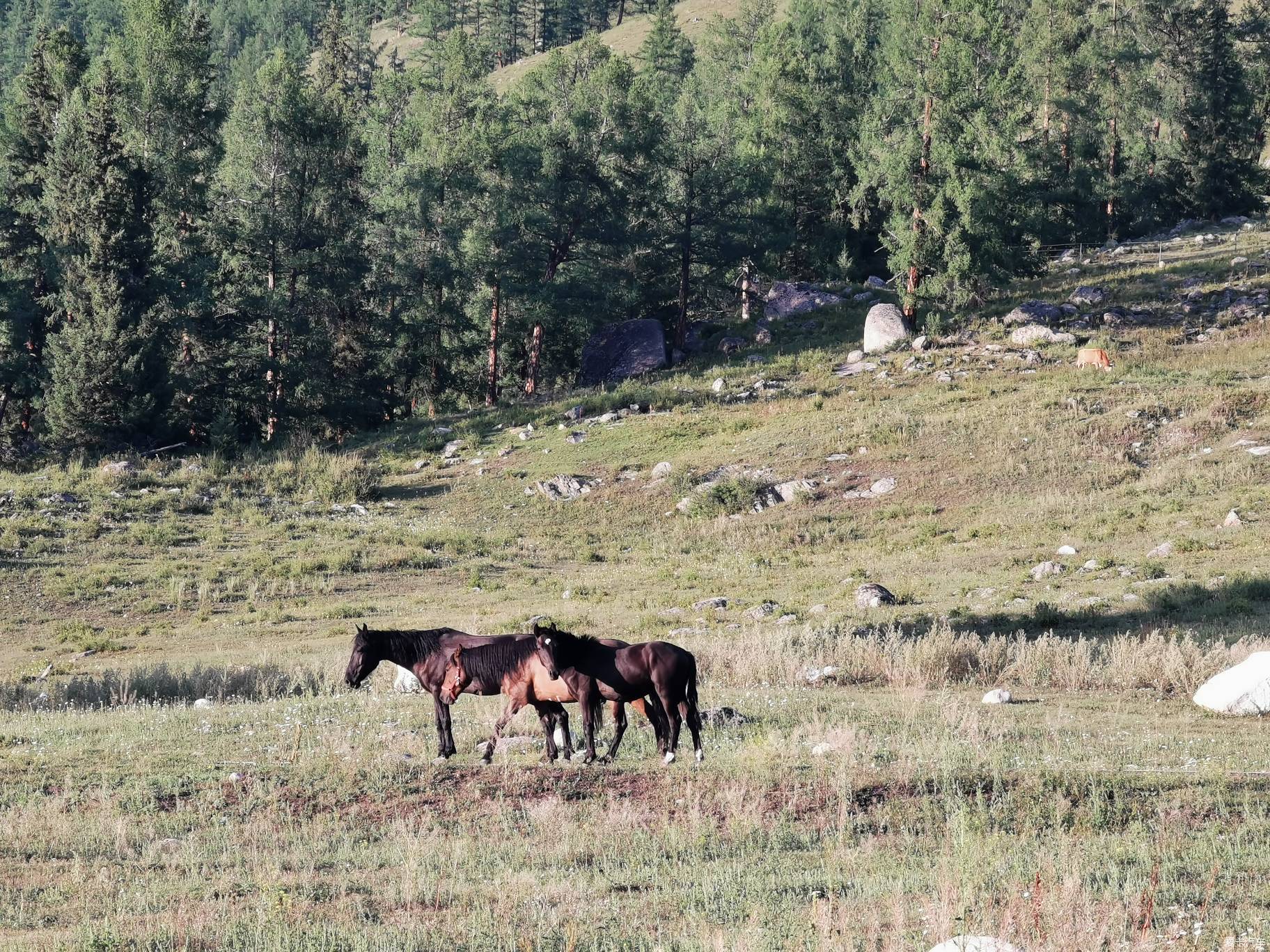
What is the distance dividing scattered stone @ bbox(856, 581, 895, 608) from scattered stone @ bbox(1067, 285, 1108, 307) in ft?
103

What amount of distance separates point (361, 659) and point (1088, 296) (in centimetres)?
4681

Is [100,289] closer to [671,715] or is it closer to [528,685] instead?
[528,685]

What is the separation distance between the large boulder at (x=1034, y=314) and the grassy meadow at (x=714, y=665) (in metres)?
1.28

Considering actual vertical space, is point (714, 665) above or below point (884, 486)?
below

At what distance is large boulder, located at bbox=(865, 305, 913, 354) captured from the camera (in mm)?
51062

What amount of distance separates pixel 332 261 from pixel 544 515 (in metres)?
18.5

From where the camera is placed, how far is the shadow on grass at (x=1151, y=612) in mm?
21375

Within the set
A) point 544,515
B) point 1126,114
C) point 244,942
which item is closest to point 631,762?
point 244,942

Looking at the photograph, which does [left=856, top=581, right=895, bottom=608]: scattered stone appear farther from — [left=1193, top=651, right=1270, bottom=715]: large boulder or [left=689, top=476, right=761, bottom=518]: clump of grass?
[left=689, top=476, right=761, bottom=518]: clump of grass

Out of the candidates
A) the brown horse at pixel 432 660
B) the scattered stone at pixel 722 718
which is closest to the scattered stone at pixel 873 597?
the scattered stone at pixel 722 718

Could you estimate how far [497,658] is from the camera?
11961mm

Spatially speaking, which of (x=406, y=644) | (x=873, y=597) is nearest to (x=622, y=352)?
(x=873, y=597)

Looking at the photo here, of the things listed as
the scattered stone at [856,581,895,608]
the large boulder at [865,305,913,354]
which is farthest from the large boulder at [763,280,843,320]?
the scattered stone at [856,581,895,608]

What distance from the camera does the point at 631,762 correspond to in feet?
38.8
